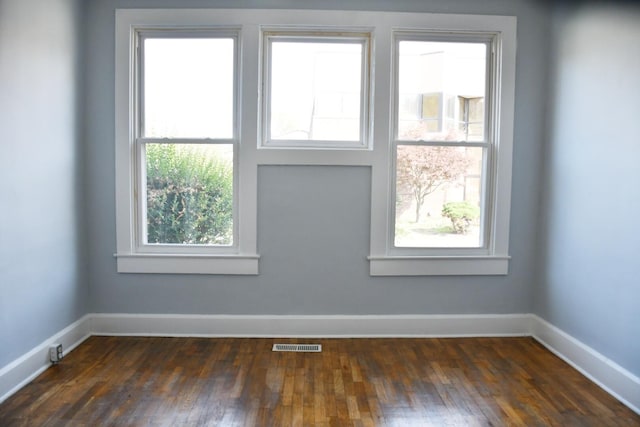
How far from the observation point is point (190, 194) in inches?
142

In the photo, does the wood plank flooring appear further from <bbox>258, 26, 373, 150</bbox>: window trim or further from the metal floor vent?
<bbox>258, 26, 373, 150</bbox>: window trim

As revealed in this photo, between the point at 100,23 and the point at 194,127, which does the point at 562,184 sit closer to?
the point at 194,127

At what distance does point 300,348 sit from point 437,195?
1.55 m

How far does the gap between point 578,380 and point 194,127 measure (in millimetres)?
3118

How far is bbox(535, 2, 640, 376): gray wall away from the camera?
8.73 ft

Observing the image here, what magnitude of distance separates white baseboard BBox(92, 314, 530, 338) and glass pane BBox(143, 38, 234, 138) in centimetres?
140

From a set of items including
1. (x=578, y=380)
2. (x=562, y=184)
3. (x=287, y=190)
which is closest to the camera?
(x=578, y=380)

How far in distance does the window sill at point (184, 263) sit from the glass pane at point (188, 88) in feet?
3.00

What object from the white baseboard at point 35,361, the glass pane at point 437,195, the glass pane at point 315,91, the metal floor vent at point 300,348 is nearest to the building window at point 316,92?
the glass pane at point 315,91

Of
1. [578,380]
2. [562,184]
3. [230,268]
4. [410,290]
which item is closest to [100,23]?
[230,268]

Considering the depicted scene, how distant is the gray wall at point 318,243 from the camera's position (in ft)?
11.5

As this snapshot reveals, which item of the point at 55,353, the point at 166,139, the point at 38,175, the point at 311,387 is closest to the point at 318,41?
the point at 166,139

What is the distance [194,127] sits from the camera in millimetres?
3576

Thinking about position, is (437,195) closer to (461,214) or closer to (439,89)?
(461,214)
